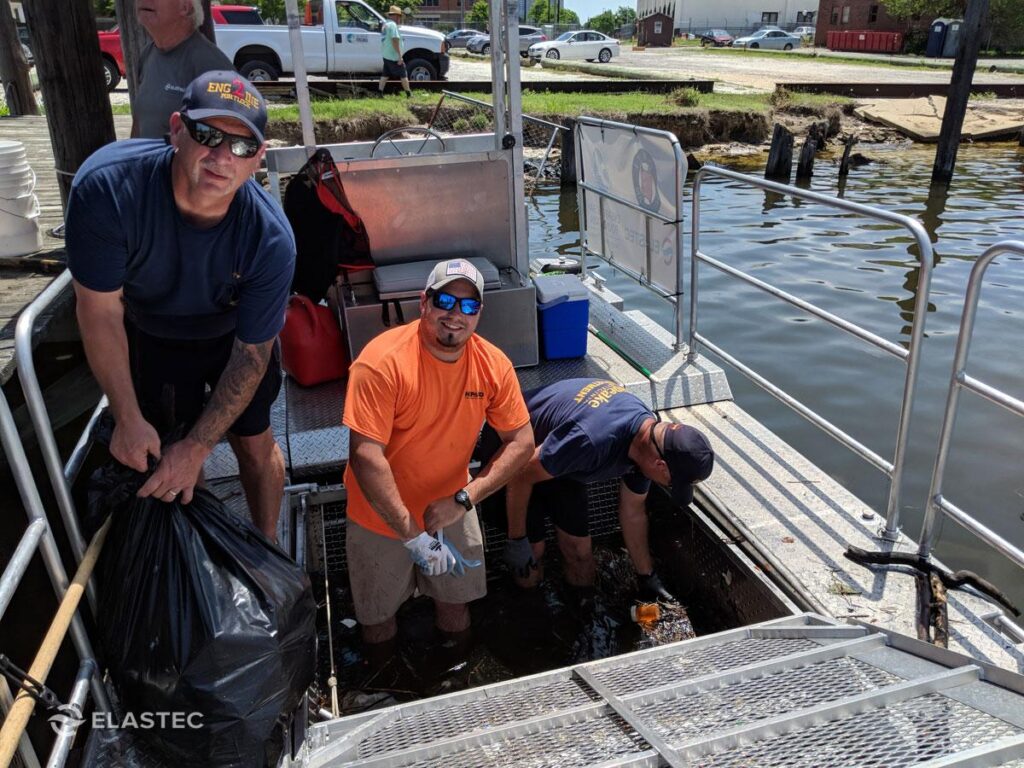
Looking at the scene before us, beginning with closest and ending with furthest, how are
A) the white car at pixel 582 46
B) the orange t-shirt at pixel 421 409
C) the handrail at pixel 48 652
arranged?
the handrail at pixel 48 652 < the orange t-shirt at pixel 421 409 < the white car at pixel 582 46

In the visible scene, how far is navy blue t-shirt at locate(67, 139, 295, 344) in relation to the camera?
2295mm

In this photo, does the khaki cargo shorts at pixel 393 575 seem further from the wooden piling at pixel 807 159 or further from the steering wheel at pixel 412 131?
the wooden piling at pixel 807 159

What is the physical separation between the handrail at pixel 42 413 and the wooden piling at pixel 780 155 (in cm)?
1702

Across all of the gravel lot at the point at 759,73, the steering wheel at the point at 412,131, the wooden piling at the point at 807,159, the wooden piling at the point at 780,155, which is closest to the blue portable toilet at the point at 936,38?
the gravel lot at the point at 759,73

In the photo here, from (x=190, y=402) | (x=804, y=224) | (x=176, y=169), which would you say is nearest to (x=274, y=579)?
(x=190, y=402)

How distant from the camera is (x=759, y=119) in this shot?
20.0 metres

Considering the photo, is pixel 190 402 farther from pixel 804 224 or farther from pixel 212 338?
pixel 804 224

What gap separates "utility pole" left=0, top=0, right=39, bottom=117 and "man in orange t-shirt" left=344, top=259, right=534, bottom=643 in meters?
11.3

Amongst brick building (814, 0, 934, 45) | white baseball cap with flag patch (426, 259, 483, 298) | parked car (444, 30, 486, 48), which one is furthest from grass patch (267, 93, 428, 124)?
brick building (814, 0, 934, 45)

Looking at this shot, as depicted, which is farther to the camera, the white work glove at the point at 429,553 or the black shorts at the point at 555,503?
the black shorts at the point at 555,503

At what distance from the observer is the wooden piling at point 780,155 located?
1694 cm

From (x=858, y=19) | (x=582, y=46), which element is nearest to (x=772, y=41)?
(x=858, y=19)

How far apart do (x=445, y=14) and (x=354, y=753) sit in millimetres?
76904

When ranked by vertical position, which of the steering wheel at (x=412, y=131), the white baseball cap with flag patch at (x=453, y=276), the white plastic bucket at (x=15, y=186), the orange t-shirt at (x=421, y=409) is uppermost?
the steering wheel at (x=412, y=131)
